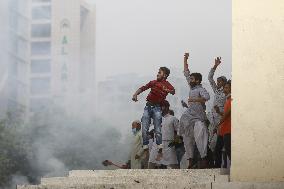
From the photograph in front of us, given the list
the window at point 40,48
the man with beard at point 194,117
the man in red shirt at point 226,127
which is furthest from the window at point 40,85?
the man in red shirt at point 226,127

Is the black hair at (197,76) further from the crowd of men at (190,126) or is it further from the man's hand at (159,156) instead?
the man's hand at (159,156)

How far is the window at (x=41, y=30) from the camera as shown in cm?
8669

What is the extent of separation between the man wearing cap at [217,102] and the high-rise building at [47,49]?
6584 centimetres

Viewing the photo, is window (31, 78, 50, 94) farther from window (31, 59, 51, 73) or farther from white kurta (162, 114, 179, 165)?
white kurta (162, 114, 179, 165)

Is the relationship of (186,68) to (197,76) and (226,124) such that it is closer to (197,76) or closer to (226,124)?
(197,76)

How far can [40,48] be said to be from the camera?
8900 centimetres

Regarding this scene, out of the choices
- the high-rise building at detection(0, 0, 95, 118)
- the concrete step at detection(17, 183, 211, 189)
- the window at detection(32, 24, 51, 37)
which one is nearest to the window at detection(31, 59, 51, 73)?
the high-rise building at detection(0, 0, 95, 118)

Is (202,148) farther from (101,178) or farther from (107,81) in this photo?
(107,81)

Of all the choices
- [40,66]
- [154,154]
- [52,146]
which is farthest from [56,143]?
[40,66]

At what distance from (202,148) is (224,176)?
4.51ft

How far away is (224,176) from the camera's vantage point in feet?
27.1

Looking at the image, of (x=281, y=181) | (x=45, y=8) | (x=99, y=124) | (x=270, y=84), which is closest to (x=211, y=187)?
(x=281, y=181)

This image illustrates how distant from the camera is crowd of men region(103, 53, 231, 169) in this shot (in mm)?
9633

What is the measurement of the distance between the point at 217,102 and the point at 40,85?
73.2 metres
